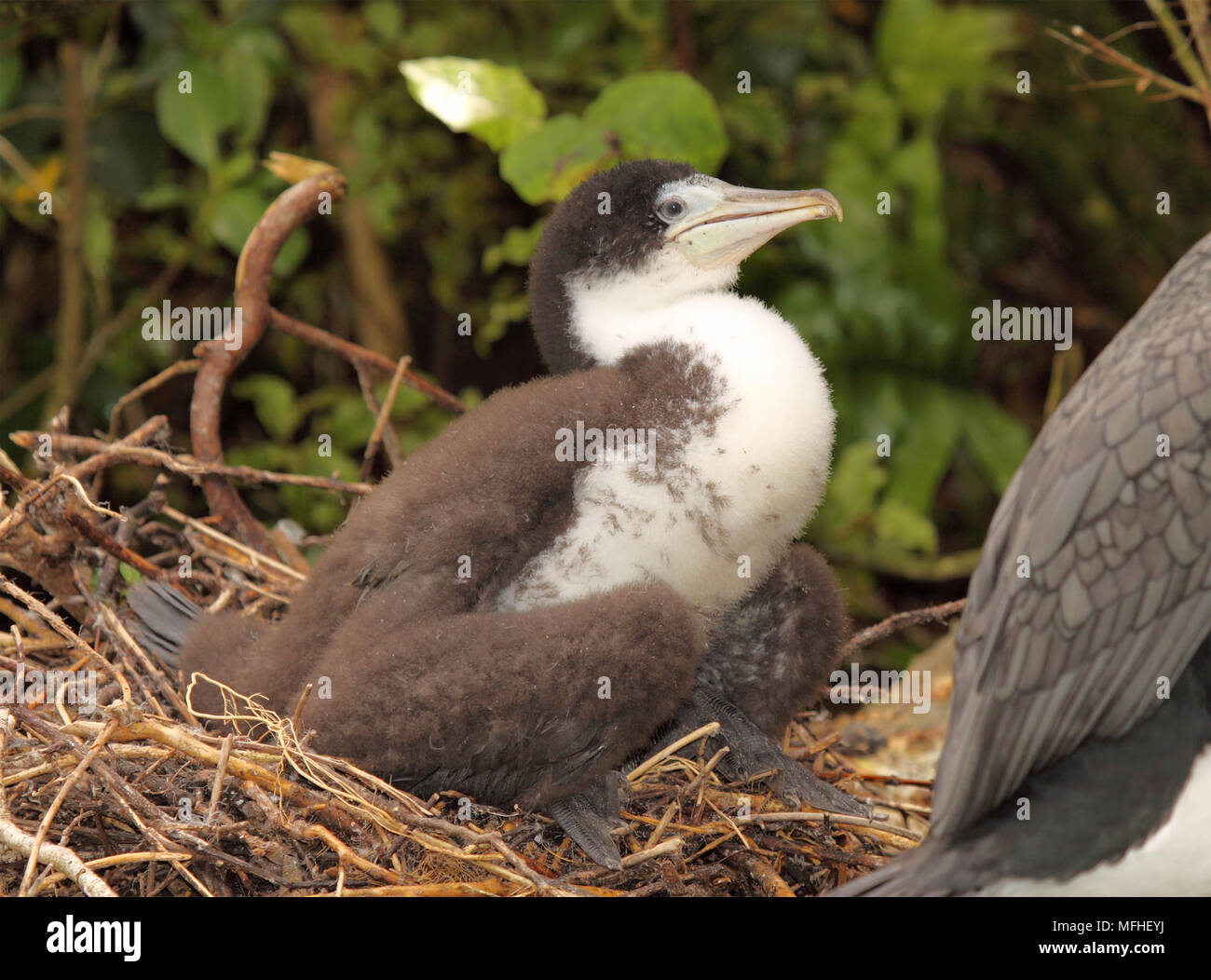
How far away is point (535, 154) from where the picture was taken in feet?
11.4

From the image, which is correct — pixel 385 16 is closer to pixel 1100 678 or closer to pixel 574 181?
pixel 574 181

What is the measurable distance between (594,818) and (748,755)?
1.45 ft

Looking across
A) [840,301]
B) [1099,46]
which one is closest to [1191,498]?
[1099,46]

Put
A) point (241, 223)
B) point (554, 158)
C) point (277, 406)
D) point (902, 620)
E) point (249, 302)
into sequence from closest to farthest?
1. point (902, 620)
2. point (249, 302)
3. point (554, 158)
4. point (241, 223)
5. point (277, 406)

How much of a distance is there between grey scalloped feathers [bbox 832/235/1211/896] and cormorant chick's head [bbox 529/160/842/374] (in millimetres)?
962

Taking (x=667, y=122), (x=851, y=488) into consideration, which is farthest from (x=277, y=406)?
(x=851, y=488)

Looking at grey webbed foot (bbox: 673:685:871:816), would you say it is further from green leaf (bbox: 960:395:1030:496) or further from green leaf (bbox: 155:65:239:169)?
green leaf (bbox: 155:65:239:169)

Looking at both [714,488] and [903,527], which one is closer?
[714,488]

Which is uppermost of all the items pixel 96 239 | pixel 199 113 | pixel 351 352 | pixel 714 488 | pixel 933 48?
pixel 933 48

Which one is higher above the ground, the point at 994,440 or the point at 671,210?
the point at 671,210

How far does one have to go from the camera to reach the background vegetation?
4.31 meters

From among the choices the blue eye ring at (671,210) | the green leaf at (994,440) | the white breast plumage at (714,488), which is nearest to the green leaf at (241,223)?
the blue eye ring at (671,210)

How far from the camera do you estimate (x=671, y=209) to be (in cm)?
276

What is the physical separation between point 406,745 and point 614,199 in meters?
1.20
